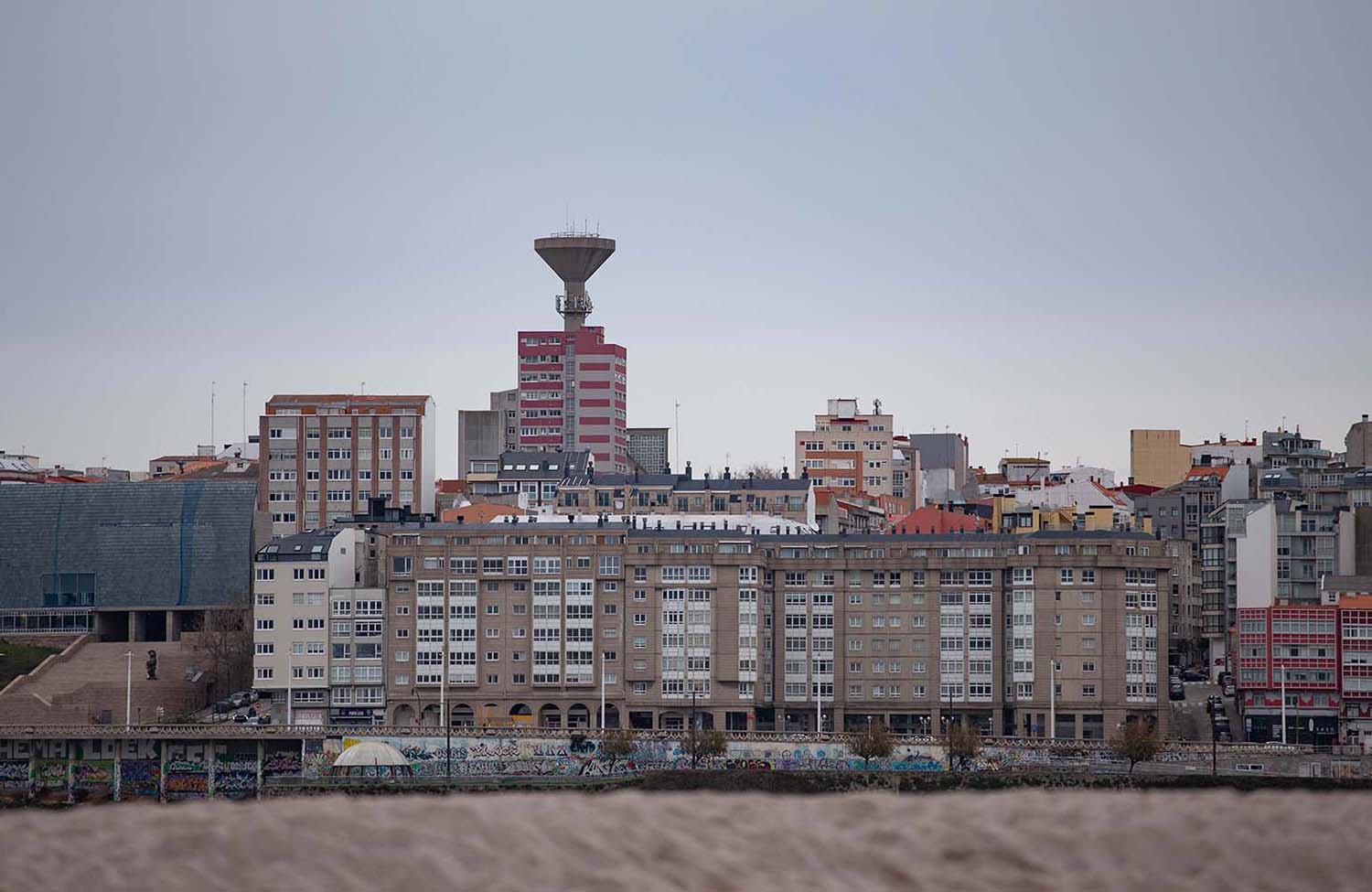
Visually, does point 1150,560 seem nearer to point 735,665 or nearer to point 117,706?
point 735,665

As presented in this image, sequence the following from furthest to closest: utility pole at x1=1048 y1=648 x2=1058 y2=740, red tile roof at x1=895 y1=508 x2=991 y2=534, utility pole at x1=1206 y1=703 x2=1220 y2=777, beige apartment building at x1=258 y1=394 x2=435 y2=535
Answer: beige apartment building at x1=258 y1=394 x2=435 y2=535 → red tile roof at x1=895 y1=508 x2=991 y2=534 → utility pole at x1=1048 y1=648 x2=1058 y2=740 → utility pole at x1=1206 y1=703 x2=1220 y2=777

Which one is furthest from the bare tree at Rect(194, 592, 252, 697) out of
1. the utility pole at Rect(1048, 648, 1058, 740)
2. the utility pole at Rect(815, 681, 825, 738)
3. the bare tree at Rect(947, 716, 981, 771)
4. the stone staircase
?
the utility pole at Rect(1048, 648, 1058, 740)

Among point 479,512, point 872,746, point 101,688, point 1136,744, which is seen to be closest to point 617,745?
point 872,746

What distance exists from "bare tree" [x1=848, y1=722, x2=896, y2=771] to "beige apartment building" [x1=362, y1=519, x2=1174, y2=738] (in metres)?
5.25

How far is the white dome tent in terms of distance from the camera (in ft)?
208

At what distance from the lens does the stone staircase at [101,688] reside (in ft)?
239

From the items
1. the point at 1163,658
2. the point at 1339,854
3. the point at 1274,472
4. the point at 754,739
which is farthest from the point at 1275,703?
the point at 1339,854

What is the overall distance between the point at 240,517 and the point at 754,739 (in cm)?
3025

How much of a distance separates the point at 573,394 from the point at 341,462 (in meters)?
32.7

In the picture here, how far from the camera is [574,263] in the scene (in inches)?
5512

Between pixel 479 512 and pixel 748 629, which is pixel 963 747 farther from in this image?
pixel 479 512

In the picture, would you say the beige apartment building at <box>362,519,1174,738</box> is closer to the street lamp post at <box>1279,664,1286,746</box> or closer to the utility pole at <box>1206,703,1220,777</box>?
the utility pole at <box>1206,703,1220,777</box>

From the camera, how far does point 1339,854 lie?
22.8 feet

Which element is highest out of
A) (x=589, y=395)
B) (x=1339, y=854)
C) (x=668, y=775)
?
(x=589, y=395)
